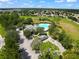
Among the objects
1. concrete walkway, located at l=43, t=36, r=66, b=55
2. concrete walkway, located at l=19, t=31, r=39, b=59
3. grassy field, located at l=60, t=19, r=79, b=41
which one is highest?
concrete walkway, located at l=43, t=36, r=66, b=55

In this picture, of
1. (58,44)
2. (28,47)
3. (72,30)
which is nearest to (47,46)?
(58,44)

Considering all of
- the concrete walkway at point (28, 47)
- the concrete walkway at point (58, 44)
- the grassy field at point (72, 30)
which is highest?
the concrete walkway at point (58, 44)

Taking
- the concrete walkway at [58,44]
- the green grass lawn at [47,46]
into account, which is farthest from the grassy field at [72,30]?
the green grass lawn at [47,46]

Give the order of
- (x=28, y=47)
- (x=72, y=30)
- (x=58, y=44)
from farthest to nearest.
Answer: (x=72, y=30)
(x=58, y=44)
(x=28, y=47)

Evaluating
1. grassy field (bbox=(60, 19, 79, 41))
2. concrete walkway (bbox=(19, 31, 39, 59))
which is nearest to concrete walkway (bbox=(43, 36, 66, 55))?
concrete walkway (bbox=(19, 31, 39, 59))

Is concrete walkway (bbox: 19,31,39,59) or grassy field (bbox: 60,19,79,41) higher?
concrete walkway (bbox: 19,31,39,59)

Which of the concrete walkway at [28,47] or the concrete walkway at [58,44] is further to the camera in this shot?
the concrete walkway at [58,44]

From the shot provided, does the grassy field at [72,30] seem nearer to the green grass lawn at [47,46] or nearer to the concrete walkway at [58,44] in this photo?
the concrete walkway at [58,44]

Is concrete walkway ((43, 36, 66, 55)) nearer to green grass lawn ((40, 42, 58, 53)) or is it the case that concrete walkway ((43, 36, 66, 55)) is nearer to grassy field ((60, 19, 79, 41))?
green grass lawn ((40, 42, 58, 53))

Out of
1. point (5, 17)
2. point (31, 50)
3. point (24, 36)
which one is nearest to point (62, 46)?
point (31, 50)

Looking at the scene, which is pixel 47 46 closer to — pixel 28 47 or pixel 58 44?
pixel 58 44

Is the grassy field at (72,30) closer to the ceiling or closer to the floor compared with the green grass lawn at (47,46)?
closer to the floor
